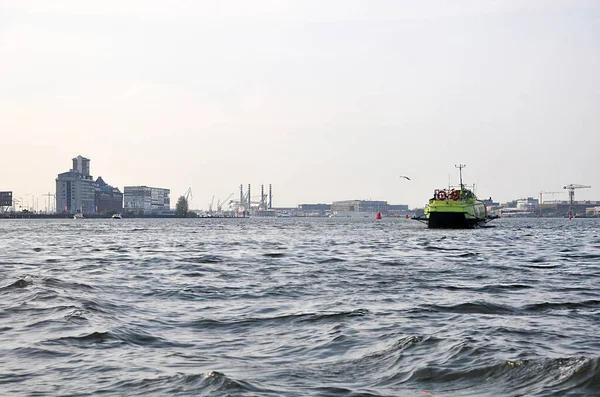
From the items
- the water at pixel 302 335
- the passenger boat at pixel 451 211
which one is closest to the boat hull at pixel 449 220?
the passenger boat at pixel 451 211

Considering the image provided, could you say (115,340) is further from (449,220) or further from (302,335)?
(449,220)

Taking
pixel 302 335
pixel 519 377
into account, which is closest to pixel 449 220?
pixel 302 335

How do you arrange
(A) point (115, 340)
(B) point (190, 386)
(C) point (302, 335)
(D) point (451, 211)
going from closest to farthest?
(B) point (190, 386) < (A) point (115, 340) < (C) point (302, 335) < (D) point (451, 211)

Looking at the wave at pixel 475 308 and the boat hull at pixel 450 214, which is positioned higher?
the boat hull at pixel 450 214

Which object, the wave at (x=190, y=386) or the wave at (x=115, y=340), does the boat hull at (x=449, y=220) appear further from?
the wave at (x=190, y=386)

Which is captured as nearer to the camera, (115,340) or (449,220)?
(115,340)

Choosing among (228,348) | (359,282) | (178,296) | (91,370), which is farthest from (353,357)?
(359,282)

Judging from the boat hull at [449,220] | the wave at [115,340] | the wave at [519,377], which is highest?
the boat hull at [449,220]

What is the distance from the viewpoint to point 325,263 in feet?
91.6

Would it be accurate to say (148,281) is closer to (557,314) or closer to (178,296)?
(178,296)

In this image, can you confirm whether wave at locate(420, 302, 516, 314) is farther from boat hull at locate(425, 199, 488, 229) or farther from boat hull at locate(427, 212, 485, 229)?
boat hull at locate(427, 212, 485, 229)

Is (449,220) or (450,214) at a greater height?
(450,214)

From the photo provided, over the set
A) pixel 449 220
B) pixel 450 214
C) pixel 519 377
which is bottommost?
pixel 519 377

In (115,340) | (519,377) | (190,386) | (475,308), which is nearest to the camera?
(190,386)
